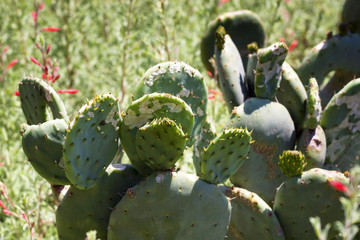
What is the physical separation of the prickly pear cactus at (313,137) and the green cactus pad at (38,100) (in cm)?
118

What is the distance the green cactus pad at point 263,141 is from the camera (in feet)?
9.67

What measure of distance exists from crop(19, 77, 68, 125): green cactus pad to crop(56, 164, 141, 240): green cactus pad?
340mm

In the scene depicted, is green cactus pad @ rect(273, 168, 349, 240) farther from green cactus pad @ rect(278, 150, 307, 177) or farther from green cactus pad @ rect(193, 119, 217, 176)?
green cactus pad @ rect(193, 119, 217, 176)

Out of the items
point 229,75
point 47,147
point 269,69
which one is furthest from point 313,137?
point 47,147

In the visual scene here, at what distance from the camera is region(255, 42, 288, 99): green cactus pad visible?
289cm

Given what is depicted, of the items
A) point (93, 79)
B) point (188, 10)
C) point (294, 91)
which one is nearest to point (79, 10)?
point (93, 79)

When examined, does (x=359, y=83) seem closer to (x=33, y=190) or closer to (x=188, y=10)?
(x=33, y=190)

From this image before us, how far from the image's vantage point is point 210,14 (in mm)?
4754

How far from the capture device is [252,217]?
276 cm

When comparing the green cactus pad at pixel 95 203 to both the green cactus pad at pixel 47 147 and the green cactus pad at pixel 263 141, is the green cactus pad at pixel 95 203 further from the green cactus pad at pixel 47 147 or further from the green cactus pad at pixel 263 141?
the green cactus pad at pixel 263 141

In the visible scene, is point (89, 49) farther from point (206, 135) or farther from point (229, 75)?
point (206, 135)

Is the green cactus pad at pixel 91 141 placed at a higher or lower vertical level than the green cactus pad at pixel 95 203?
higher

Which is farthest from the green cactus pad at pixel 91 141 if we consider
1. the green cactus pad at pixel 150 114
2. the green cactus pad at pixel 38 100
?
the green cactus pad at pixel 38 100

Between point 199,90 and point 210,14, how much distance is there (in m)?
2.27
